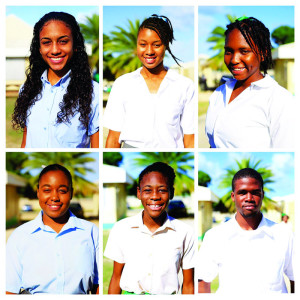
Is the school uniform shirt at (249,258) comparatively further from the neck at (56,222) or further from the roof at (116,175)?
the neck at (56,222)

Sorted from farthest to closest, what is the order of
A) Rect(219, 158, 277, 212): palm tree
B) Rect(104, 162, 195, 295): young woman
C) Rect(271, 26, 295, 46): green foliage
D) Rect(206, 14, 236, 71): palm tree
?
Rect(206, 14, 236, 71): palm tree
Rect(271, 26, 295, 46): green foliage
Rect(219, 158, 277, 212): palm tree
Rect(104, 162, 195, 295): young woman

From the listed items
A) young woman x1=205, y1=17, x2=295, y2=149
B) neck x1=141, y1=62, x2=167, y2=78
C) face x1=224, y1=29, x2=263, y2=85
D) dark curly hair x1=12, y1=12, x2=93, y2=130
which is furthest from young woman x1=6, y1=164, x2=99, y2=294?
face x1=224, y1=29, x2=263, y2=85

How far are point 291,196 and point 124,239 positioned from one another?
1.04 m

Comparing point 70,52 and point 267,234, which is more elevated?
point 70,52

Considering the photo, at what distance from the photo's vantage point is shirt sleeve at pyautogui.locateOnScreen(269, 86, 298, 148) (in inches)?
126

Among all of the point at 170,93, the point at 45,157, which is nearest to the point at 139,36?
the point at 170,93

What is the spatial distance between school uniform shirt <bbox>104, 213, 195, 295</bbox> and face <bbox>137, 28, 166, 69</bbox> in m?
0.91

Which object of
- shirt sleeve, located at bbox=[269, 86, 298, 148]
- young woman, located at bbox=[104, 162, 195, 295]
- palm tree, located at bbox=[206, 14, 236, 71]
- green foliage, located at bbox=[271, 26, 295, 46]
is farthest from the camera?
palm tree, located at bbox=[206, 14, 236, 71]

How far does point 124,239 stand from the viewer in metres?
3.38

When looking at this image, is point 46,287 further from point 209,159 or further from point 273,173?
point 273,173

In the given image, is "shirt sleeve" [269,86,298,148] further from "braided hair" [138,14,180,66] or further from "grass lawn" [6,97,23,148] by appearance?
"grass lawn" [6,97,23,148]

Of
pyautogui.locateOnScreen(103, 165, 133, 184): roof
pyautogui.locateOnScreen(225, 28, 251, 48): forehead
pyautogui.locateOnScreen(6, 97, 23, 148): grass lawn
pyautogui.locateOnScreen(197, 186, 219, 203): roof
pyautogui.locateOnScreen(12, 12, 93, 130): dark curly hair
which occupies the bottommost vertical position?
pyautogui.locateOnScreen(197, 186, 219, 203): roof

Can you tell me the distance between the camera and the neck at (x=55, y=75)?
3.31m
